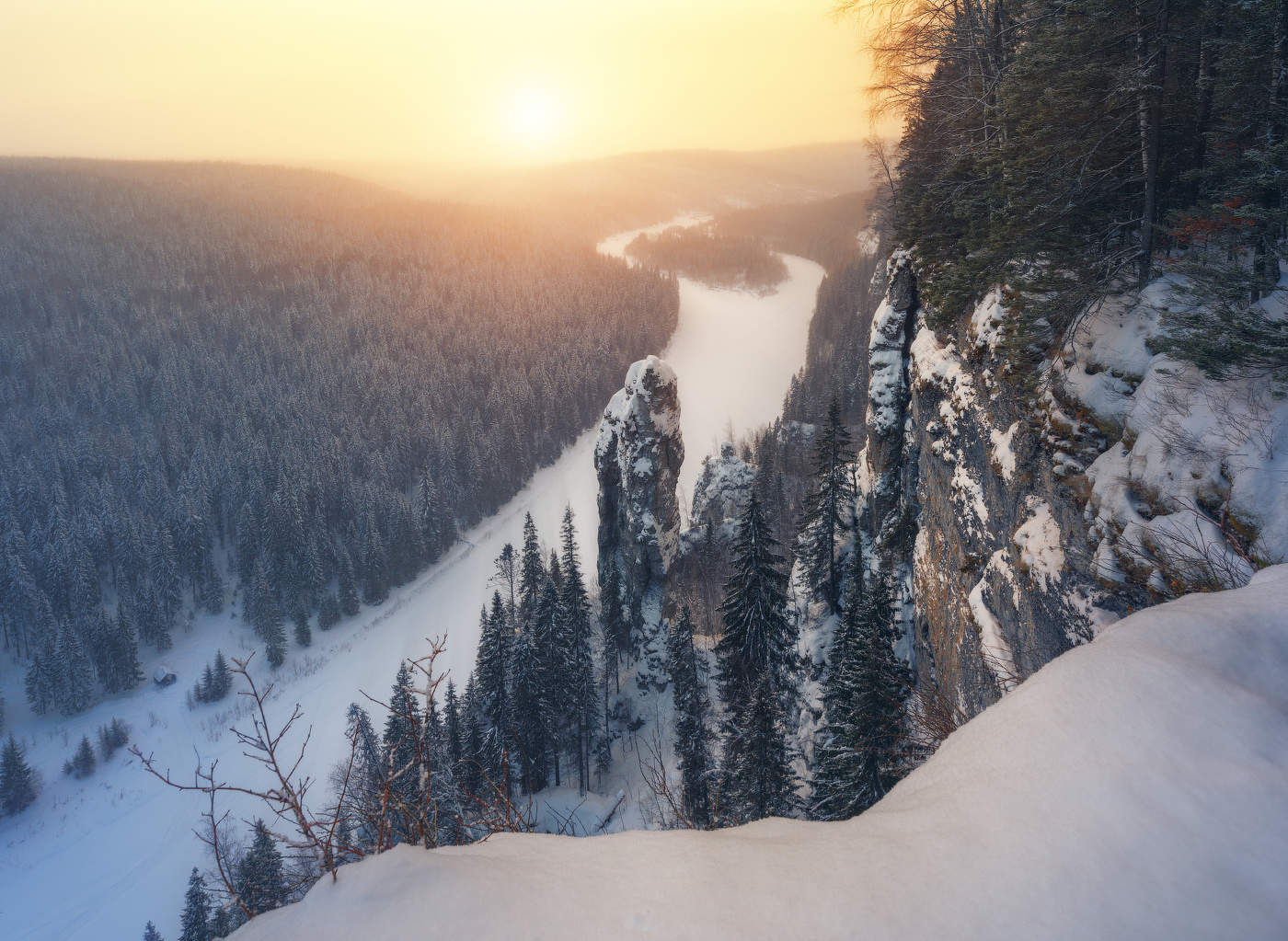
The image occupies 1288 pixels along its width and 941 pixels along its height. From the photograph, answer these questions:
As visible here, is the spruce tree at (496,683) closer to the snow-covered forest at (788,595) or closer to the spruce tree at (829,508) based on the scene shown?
the snow-covered forest at (788,595)

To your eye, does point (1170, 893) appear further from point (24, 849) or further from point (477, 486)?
point (477, 486)

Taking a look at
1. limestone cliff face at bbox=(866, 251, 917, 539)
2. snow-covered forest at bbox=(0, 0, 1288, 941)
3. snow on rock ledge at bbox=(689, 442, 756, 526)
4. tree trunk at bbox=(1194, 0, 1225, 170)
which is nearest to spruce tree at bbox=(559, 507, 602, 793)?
snow-covered forest at bbox=(0, 0, 1288, 941)

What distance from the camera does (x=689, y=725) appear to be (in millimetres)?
23641

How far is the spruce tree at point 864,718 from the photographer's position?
13992 millimetres

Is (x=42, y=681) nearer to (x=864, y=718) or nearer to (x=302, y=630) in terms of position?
(x=302, y=630)

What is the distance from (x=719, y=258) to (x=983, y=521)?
469 feet

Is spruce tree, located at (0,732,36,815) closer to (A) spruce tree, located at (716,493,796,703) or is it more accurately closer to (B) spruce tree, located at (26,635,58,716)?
(B) spruce tree, located at (26,635,58,716)

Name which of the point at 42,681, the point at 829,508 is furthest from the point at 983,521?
the point at 42,681

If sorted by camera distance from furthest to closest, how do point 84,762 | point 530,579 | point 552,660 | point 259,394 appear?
point 259,394, point 84,762, point 530,579, point 552,660

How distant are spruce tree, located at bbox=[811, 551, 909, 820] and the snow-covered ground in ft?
39.5

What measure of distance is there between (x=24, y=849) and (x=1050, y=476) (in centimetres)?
6167

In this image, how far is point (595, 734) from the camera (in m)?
32.5

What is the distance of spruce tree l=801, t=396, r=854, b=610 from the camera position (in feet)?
80.1

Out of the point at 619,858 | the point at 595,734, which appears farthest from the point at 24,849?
the point at 619,858
